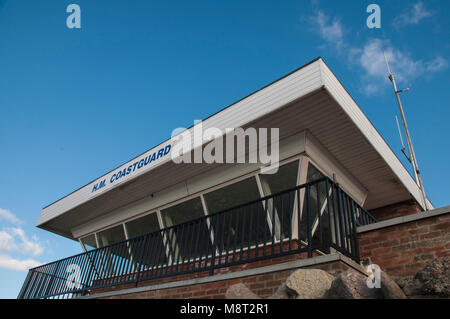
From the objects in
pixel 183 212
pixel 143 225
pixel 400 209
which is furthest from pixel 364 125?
pixel 143 225

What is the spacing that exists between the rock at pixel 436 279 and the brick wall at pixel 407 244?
4.33ft

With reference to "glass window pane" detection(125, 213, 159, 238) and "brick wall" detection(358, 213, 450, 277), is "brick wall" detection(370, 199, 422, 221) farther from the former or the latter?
"glass window pane" detection(125, 213, 159, 238)

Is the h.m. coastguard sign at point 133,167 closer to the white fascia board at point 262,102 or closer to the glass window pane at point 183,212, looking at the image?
the white fascia board at point 262,102

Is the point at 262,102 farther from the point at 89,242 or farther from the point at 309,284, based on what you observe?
the point at 89,242

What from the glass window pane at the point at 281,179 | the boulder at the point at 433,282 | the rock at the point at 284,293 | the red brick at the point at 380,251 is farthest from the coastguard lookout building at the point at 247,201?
the boulder at the point at 433,282

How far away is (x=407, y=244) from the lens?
5570 millimetres

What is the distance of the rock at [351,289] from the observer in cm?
367

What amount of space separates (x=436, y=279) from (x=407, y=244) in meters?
1.72

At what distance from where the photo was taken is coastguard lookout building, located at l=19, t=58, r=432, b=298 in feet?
20.7

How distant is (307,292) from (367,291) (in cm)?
66

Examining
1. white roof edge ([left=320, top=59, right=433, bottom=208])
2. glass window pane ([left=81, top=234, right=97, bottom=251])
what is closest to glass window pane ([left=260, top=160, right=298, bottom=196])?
white roof edge ([left=320, top=59, right=433, bottom=208])
